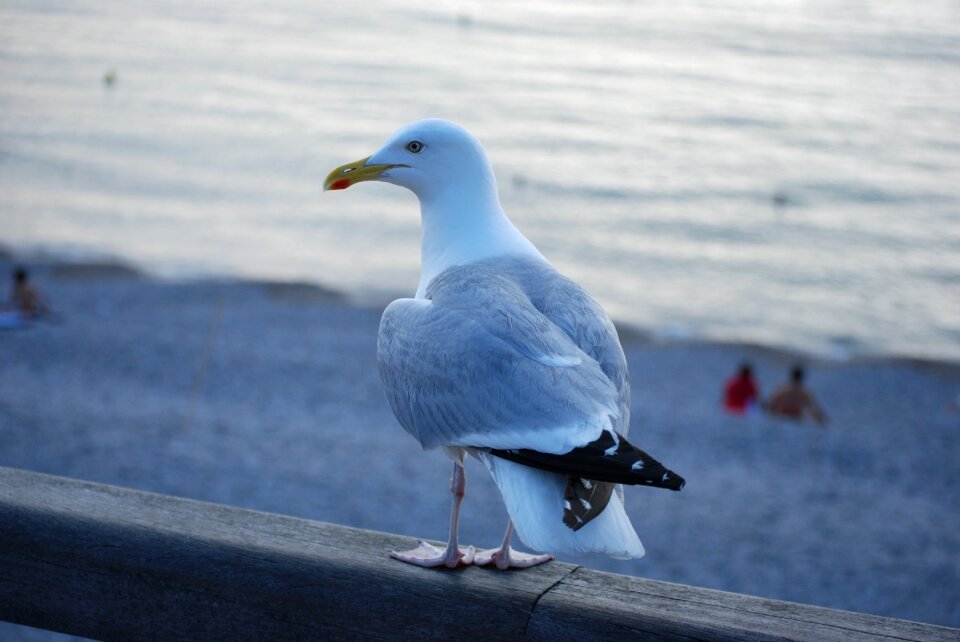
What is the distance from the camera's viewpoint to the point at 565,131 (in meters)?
37.3

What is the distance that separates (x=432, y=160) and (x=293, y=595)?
1331mm

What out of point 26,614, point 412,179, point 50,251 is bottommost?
point 50,251

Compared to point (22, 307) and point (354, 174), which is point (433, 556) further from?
point (22, 307)

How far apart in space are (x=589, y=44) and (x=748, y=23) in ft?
43.8

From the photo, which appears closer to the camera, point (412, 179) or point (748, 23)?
point (412, 179)

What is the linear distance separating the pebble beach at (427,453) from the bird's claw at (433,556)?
5.46 metres

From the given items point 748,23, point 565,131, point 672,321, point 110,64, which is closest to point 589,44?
point 748,23

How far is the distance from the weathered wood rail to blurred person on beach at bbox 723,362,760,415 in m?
11.4

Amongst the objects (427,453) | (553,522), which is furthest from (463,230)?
(427,453)

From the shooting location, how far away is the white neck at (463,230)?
272cm

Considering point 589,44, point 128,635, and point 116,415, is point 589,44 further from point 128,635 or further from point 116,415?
point 128,635

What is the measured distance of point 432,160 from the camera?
2920 millimetres

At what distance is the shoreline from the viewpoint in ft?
61.4

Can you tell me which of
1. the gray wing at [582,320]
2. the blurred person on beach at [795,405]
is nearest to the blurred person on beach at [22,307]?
the blurred person on beach at [795,405]
